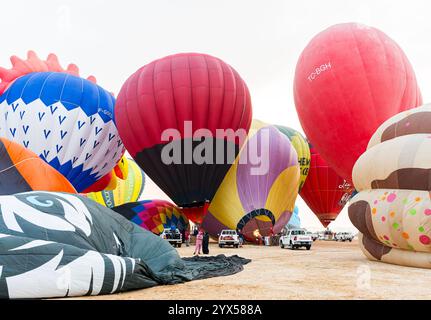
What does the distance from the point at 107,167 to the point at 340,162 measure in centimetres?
1156

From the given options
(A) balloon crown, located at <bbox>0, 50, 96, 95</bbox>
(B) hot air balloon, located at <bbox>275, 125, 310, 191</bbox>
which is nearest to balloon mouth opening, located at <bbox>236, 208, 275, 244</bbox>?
(B) hot air balloon, located at <bbox>275, 125, 310, 191</bbox>

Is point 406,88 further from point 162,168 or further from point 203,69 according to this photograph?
point 162,168

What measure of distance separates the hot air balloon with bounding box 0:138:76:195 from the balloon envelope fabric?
8.35 ft

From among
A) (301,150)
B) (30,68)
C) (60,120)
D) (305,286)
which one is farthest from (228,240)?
(30,68)

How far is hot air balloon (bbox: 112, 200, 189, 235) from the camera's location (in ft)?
74.0

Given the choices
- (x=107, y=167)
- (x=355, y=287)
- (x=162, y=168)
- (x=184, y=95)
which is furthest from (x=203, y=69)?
(x=355, y=287)

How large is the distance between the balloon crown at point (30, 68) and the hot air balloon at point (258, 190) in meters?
8.98

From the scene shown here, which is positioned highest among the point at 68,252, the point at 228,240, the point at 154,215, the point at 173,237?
the point at 68,252

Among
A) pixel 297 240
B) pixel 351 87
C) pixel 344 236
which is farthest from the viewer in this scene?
pixel 344 236

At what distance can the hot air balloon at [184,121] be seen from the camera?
1698cm

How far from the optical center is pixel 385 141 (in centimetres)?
1039

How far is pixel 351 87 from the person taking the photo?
17328 mm

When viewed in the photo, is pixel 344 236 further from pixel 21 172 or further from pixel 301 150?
pixel 21 172

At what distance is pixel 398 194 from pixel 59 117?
13282 mm
